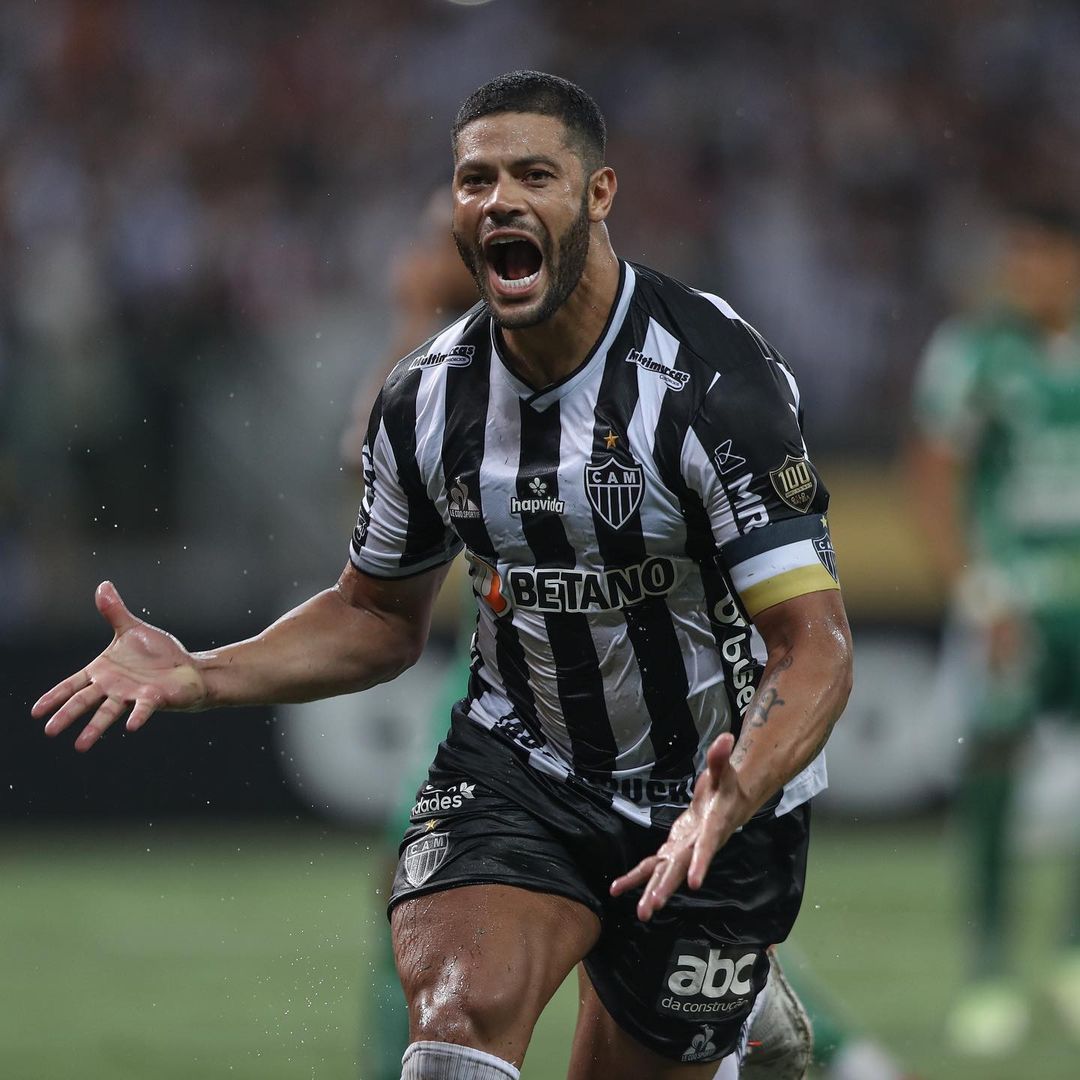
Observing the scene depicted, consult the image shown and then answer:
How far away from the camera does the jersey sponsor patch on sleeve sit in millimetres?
3732

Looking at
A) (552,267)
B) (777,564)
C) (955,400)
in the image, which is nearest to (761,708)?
(777,564)

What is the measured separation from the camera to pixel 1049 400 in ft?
26.0

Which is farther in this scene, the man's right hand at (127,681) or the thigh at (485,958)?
the man's right hand at (127,681)

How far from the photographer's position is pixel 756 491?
3.74 m

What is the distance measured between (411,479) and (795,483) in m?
0.83

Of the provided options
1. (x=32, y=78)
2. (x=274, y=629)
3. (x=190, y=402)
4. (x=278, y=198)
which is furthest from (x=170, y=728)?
(x=274, y=629)

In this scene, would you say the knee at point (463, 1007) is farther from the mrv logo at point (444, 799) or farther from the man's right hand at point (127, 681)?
the man's right hand at point (127, 681)

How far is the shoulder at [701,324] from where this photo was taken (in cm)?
389

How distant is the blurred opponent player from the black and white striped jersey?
455 mm

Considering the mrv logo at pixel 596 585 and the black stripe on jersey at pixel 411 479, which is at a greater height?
the black stripe on jersey at pixel 411 479

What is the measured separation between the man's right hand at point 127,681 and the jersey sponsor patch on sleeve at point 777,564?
1.11 metres

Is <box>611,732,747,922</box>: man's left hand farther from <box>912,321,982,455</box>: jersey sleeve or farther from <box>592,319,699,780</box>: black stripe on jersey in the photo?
<box>912,321,982,455</box>: jersey sleeve

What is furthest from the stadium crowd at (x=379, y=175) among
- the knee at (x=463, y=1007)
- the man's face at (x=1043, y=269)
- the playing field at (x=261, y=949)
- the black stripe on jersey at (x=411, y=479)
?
the knee at (x=463, y=1007)

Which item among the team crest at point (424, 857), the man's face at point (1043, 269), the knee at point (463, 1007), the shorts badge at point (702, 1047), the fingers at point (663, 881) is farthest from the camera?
the man's face at point (1043, 269)
